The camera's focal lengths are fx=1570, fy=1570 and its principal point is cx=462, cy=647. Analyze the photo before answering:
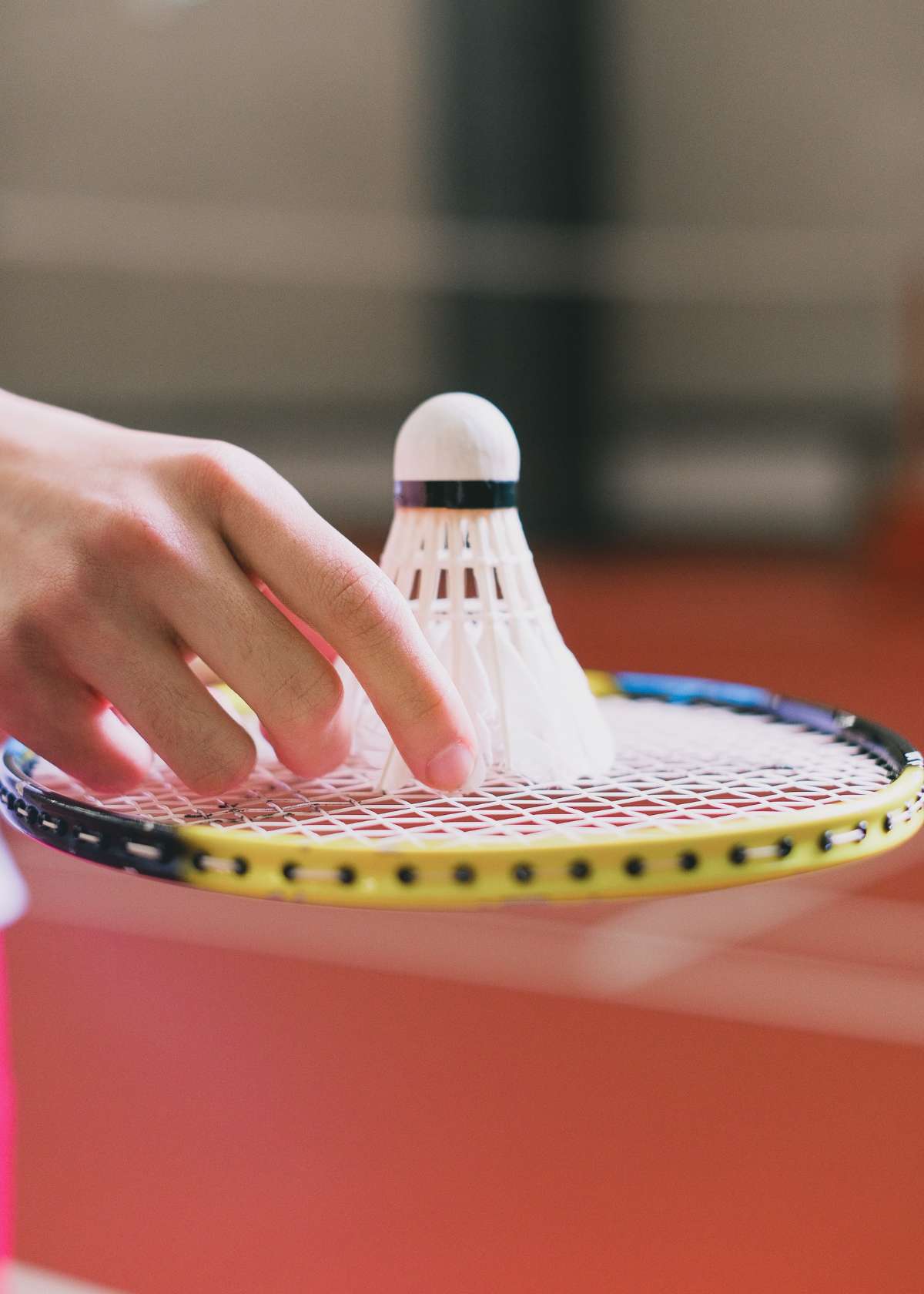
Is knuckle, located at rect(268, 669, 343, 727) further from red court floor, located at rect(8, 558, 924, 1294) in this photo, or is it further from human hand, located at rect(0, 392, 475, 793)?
red court floor, located at rect(8, 558, 924, 1294)

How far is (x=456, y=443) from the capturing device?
66cm

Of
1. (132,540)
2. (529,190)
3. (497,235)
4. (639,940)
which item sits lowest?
(639,940)

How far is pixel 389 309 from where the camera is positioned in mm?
5051

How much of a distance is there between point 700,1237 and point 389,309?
13.8 ft

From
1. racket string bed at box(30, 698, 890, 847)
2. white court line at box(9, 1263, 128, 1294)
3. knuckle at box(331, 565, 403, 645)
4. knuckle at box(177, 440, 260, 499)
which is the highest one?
knuckle at box(177, 440, 260, 499)

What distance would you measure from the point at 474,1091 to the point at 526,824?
88 cm

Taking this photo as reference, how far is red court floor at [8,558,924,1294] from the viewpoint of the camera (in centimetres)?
112

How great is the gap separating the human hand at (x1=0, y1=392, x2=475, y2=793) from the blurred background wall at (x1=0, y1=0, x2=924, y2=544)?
3.94 m

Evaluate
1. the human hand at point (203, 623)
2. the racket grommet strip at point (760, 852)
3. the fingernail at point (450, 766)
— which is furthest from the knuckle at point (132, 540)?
the racket grommet strip at point (760, 852)

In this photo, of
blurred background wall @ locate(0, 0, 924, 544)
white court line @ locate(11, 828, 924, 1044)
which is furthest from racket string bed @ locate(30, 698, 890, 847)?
blurred background wall @ locate(0, 0, 924, 544)

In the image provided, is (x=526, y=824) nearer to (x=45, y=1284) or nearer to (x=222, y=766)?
(x=222, y=766)

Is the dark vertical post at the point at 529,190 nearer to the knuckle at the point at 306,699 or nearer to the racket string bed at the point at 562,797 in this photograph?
the racket string bed at the point at 562,797

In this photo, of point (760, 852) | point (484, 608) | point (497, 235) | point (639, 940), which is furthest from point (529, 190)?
point (760, 852)

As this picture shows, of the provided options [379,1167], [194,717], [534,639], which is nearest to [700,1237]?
[379,1167]
